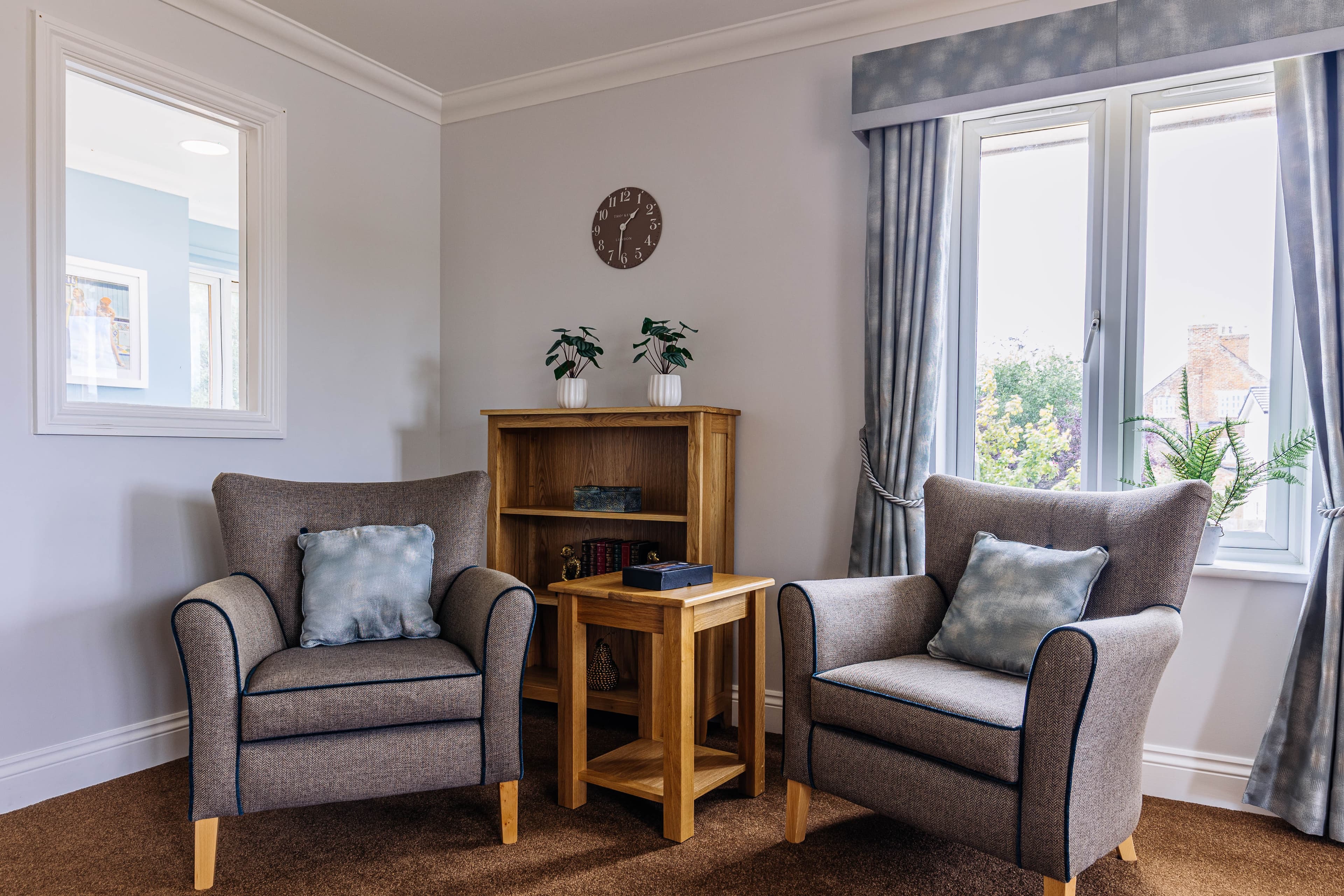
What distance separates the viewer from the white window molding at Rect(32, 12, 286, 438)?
2.45 meters

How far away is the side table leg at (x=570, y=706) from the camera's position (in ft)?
7.77

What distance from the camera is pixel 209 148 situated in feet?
10.1

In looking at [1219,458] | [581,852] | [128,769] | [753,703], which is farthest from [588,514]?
[1219,458]

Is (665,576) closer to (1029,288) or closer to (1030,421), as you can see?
(1030,421)

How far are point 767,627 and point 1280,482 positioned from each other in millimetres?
1663

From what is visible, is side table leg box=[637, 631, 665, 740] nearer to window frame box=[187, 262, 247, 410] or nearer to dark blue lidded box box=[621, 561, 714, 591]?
dark blue lidded box box=[621, 561, 714, 591]

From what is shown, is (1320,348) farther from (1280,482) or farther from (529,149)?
(529,149)

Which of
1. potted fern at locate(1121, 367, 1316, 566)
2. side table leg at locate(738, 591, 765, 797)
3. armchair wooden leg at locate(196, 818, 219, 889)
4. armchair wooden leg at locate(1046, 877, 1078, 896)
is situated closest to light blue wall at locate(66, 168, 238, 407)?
armchair wooden leg at locate(196, 818, 219, 889)

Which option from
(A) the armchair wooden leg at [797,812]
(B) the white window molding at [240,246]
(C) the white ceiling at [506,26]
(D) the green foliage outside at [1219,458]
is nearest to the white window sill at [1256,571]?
(D) the green foliage outside at [1219,458]

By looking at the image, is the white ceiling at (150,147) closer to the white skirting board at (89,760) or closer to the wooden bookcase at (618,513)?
the wooden bookcase at (618,513)

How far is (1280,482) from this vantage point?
8.13 feet

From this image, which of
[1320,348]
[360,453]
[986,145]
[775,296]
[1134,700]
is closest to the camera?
[1134,700]

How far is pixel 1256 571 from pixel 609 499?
6.55 feet

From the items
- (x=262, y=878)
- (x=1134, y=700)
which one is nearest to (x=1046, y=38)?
(x=1134, y=700)
